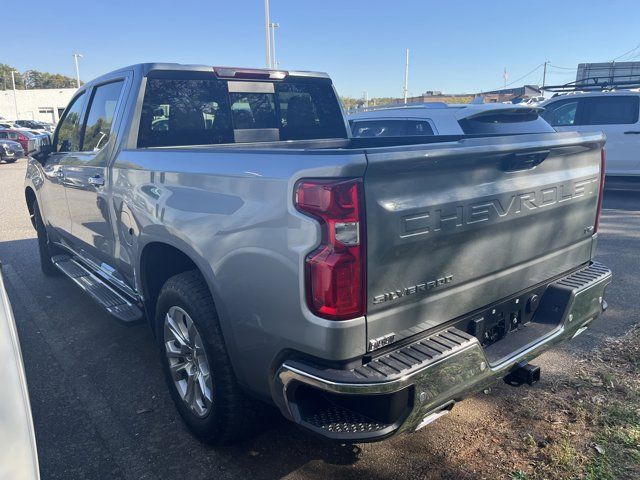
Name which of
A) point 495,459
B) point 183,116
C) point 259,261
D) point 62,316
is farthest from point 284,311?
point 62,316

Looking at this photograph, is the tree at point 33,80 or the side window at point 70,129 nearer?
the side window at point 70,129

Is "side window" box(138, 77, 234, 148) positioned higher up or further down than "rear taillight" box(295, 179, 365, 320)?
higher up

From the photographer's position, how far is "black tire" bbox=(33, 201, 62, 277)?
5898mm

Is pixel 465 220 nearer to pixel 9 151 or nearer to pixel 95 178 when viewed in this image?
pixel 95 178

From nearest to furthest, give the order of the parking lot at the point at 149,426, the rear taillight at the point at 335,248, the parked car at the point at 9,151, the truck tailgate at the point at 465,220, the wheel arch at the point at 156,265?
the rear taillight at the point at 335,248 → the truck tailgate at the point at 465,220 → the parking lot at the point at 149,426 → the wheel arch at the point at 156,265 → the parked car at the point at 9,151

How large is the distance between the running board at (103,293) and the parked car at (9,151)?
69.3ft

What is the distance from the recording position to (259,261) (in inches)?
85.2

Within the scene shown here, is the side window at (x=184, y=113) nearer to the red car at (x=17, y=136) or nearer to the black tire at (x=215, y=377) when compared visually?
the black tire at (x=215, y=377)

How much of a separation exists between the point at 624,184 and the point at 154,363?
9.82 meters

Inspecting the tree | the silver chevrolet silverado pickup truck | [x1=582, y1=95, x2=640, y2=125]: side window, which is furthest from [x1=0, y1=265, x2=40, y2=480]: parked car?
the tree

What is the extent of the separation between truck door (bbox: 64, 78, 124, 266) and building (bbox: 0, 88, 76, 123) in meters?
69.6

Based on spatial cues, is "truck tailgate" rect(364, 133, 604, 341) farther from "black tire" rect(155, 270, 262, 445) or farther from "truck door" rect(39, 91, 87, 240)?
"truck door" rect(39, 91, 87, 240)

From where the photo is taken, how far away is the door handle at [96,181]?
3.68 meters

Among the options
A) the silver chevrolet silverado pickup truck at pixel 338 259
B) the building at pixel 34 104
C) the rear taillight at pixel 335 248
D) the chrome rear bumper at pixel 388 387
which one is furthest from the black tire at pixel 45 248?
the building at pixel 34 104
